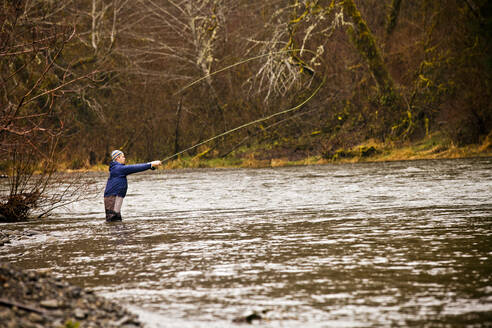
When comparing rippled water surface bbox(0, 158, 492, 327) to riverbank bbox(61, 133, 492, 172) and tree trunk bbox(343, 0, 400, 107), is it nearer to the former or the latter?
riverbank bbox(61, 133, 492, 172)

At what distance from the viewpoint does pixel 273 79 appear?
3000cm

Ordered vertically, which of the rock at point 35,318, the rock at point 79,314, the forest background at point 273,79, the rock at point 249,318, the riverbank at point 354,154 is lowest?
the rock at point 249,318

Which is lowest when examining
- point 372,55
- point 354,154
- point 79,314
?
point 79,314

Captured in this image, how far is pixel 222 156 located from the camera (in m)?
34.7

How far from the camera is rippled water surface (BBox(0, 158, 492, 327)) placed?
5.79 metres

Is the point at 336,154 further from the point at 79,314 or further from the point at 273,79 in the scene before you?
the point at 79,314

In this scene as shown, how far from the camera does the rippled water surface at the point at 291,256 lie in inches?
228

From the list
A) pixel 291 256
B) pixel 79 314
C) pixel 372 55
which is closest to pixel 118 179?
pixel 291 256

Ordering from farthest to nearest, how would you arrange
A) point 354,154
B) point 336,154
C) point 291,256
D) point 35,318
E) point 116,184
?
point 336,154 → point 354,154 → point 116,184 → point 291,256 → point 35,318

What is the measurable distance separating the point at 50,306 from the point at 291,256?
358cm

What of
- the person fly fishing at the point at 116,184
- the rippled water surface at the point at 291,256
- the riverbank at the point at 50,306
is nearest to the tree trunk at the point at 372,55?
the rippled water surface at the point at 291,256

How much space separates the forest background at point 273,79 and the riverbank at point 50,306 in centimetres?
2096

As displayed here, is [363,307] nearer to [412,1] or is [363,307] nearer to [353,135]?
[353,135]

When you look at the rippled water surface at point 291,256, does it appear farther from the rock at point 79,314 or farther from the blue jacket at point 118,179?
the blue jacket at point 118,179
